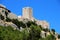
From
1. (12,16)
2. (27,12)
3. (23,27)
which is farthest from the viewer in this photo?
(27,12)

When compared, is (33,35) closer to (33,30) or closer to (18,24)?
(33,30)

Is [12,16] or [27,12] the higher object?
[27,12]

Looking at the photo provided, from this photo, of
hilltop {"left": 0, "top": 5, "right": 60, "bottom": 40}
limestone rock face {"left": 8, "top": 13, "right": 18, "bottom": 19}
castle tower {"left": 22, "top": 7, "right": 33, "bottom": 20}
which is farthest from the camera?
castle tower {"left": 22, "top": 7, "right": 33, "bottom": 20}

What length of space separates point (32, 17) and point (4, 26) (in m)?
13.2

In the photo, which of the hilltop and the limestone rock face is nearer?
the hilltop

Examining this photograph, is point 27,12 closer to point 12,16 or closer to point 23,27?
point 12,16

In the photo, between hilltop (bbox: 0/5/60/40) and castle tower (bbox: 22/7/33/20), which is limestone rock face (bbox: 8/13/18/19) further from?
castle tower (bbox: 22/7/33/20)

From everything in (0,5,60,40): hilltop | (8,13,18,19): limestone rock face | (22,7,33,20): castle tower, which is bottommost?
(0,5,60,40): hilltop

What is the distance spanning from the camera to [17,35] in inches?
2050

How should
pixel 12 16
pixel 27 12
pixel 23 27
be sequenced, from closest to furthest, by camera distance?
pixel 23 27 < pixel 12 16 < pixel 27 12

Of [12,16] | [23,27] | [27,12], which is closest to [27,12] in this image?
[27,12]

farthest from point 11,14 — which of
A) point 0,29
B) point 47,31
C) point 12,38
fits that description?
point 12,38

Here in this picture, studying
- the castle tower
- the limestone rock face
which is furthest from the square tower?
the limestone rock face

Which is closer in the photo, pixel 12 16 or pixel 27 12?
pixel 12 16
